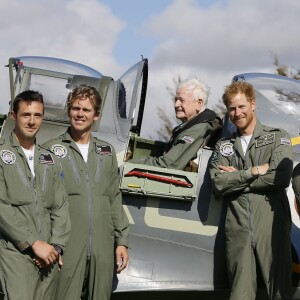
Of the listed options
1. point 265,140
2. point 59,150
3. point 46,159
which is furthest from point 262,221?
point 46,159

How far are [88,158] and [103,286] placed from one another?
98 centimetres

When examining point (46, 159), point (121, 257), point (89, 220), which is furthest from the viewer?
point (121, 257)

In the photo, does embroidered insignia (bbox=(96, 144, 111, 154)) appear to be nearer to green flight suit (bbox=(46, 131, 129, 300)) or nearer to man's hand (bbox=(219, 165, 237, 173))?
green flight suit (bbox=(46, 131, 129, 300))

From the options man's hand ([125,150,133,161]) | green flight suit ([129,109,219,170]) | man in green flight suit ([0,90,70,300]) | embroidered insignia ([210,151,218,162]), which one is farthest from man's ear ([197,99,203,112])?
man in green flight suit ([0,90,70,300])

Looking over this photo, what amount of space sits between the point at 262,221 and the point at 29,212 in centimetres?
190

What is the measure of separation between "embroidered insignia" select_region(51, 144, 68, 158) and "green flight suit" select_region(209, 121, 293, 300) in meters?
1.25

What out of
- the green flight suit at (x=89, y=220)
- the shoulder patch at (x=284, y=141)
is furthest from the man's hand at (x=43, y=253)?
the shoulder patch at (x=284, y=141)

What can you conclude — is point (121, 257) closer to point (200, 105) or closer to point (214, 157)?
point (214, 157)

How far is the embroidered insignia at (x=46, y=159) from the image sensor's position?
16.4 ft

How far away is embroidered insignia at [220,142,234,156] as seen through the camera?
582 cm

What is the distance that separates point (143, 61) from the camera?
7320mm

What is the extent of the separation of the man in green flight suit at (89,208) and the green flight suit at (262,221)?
898mm

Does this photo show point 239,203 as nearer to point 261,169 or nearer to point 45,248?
point 261,169

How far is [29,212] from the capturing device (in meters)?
4.82
